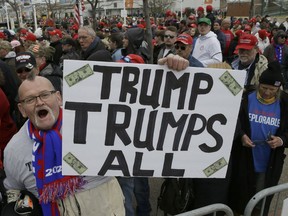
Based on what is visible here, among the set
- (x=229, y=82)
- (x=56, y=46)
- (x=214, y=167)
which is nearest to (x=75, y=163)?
(x=214, y=167)

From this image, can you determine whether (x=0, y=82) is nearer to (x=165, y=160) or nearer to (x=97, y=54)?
(x=97, y=54)

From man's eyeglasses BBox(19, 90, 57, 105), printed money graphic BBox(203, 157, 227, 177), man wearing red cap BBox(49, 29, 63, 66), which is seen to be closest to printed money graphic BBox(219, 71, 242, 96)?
printed money graphic BBox(203, 157, 227, 177)

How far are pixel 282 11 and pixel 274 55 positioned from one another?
1062 inches

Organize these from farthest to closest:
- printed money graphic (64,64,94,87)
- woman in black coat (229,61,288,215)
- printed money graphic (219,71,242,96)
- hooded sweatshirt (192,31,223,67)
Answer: hooded sweatshirt (192,31,223,67)
woman in black coat (229,61,288,215)
printed money graphic (219,71,242,96)
printed money graphic (64,64,94,87)

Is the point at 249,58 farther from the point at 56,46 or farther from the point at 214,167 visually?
the point at 56,46

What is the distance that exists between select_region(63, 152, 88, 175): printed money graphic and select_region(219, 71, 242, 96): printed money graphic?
906 mm

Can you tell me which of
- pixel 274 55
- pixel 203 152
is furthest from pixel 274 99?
pixel 274 55

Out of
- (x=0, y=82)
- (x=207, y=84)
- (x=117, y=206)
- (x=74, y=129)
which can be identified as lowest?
(x=117, y=206)

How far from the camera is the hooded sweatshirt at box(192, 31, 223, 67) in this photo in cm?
513

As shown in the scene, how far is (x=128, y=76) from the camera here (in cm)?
175

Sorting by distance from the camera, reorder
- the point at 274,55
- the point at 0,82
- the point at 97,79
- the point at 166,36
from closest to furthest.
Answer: the point at 97,79 < the point at 0,82 < the point at 166,36 < the point at 274,55

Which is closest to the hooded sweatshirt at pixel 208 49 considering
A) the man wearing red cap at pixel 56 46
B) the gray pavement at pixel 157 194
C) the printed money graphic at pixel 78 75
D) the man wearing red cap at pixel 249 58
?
the man wearing red cap at pixel 249 58

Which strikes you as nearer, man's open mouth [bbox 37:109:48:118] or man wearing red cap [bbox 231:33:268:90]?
man's open mouth [bbox 37:109:48:118]

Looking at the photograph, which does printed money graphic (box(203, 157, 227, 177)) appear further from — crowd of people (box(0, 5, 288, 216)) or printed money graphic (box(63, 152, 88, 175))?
printed money graphic (box(63, 152, 88, 175))
